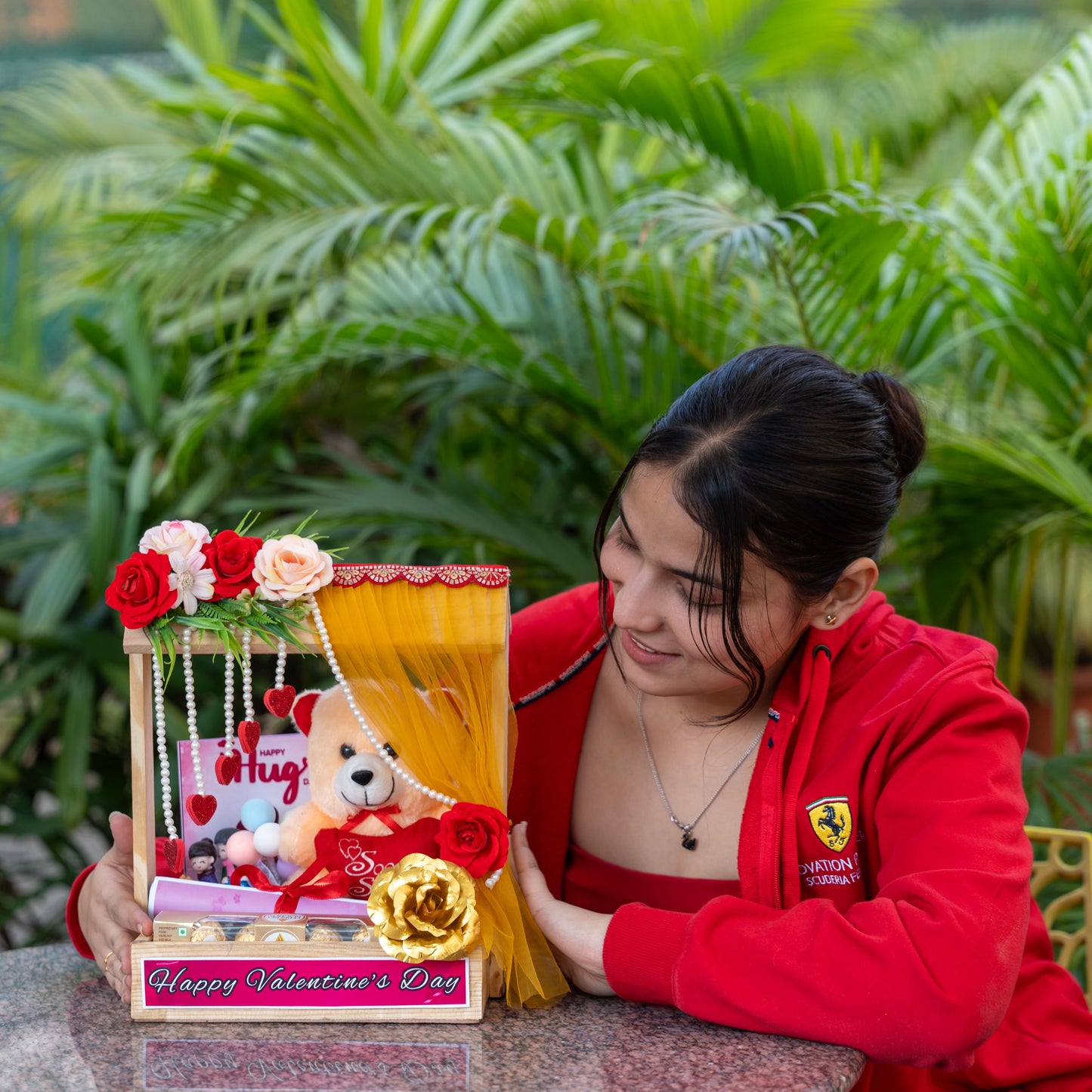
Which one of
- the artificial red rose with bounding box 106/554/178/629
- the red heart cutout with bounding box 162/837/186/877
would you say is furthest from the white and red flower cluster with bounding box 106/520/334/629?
the red heart cutout with bounding box 162/837/186/877

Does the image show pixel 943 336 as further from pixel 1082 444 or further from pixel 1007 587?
pixel 1007 587

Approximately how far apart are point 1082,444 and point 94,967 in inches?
69.6

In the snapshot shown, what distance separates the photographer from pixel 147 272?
7.01 ft

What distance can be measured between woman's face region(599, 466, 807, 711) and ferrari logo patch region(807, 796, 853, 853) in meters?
0.17

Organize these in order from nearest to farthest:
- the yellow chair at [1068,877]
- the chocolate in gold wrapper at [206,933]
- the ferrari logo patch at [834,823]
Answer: the chocolate in gold wrapper at [206,933]
the ferrari logo patch at [834,823]
the yellow chair at [1068,877]

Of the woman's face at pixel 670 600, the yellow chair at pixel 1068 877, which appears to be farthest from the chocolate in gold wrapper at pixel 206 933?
the yellow chair at pixel 1068 877

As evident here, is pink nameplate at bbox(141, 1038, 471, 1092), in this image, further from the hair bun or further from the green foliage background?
the green foliage background

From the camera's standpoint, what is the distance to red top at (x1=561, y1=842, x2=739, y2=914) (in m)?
1.30

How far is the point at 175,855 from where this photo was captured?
1155 mm

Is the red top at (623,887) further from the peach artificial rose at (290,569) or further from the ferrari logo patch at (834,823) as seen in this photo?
the peach artificial rose at (290,569)

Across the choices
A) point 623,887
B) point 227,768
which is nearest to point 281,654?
point 227,768

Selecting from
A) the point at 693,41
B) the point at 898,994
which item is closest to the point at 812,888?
the point at 898,994

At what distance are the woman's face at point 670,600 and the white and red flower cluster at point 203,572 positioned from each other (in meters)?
0.32

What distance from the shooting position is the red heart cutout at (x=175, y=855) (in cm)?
115
